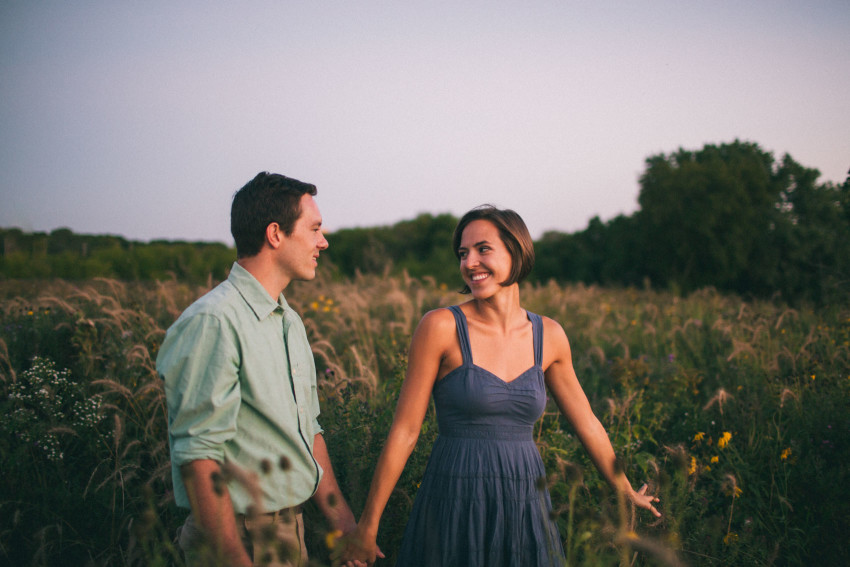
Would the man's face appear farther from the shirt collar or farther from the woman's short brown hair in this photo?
the woman's short brown hair

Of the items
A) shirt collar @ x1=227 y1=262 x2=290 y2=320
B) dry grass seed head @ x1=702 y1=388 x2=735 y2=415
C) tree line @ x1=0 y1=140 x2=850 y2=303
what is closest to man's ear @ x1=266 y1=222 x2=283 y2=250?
shirt collar @ x1=227 y1=262 x2=290 y2=320

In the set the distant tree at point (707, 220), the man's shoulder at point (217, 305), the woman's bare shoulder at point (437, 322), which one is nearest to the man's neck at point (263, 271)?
the man's shoulder at point (217, 305)

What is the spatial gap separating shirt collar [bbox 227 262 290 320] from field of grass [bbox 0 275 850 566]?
0.78 m

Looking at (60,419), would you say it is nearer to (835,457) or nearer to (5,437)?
(5,437)

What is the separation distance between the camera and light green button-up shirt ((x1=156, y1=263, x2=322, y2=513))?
5.41 ft

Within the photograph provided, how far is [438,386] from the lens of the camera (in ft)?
7.52

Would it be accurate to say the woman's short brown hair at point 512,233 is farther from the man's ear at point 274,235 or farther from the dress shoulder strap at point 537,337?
the man's ear at point 274,235

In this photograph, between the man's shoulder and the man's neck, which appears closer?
the man's shoulder

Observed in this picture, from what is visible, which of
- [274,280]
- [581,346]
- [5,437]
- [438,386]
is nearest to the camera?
[274,280]

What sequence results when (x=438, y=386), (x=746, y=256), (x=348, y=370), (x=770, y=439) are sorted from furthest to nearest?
(x=746, y=256)
(x=348, y=370)
(x=770, y=439)
(x=438, y=386)

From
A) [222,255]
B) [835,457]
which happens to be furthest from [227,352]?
[222,255]

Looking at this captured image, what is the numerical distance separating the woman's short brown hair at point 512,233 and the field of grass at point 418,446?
0.99 metres

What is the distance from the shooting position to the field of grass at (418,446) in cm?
290

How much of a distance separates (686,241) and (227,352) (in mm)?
21430
